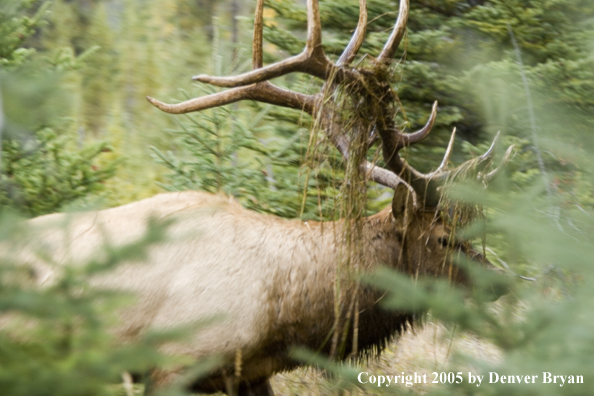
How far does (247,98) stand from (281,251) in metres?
1.05

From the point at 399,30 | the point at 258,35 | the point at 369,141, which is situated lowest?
the point at 369,141

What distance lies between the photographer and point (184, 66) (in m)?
12.4

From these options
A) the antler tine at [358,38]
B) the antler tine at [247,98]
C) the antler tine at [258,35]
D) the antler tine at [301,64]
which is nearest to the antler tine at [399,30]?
the antler tine at [358,38]

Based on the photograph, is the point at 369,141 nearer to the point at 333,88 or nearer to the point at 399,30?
the point at 333,88

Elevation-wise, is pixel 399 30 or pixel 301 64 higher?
pixel 399 30

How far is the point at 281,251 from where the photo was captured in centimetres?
348

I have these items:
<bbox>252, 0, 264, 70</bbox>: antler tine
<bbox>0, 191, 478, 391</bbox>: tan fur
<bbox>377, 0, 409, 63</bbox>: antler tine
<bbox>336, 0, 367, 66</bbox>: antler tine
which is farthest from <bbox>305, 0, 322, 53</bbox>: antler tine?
<bbox>0, 191, 478, 391</bbox>: tan fur

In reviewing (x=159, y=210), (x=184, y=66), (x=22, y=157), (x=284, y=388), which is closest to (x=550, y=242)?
(x=159, y=210)

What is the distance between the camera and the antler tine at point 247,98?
3635 millimetres

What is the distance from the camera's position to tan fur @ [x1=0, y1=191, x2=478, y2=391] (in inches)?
125

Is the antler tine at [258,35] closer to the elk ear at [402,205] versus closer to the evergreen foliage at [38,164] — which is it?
the elk ear at [402,205]

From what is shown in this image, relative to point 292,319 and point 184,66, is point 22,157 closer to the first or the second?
point 292,319

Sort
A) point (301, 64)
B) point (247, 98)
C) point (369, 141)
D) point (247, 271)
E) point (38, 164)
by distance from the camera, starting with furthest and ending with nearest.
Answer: point (38, 164) → point (247, 98) → point (301, 64) → point (369, 141) → point (247, 271)

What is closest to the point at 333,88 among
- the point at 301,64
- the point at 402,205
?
the point at 301,64
